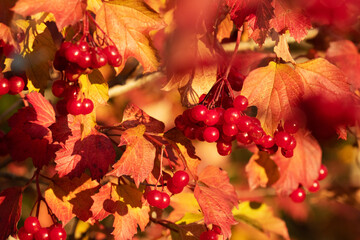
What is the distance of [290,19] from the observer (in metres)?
1.07

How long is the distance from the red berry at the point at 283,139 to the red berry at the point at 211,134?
16 cm

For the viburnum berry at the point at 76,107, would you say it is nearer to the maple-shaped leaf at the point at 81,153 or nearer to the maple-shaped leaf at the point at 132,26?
the maple-shaped leaf at the point at 81,153

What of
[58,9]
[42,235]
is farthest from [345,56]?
[42,235]

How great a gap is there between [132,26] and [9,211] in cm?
60

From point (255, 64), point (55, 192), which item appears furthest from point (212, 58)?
point (55, 192)

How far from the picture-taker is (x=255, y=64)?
1.42 m

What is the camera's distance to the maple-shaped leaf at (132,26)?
3.54 feet

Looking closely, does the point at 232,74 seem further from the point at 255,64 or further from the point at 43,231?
the point at 43,231

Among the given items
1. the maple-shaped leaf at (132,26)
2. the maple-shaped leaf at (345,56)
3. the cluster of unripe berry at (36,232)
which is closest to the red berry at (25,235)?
the cluster of unripe berry at (36,232)

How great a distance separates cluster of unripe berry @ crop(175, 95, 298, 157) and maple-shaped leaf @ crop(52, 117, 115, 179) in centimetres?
22

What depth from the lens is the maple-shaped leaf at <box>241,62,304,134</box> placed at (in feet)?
3.60

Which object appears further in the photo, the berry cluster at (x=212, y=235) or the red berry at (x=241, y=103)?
the berry cluster at (x=212, y=235)

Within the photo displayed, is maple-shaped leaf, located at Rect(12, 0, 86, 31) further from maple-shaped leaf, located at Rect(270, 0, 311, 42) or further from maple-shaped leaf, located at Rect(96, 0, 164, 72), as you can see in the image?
maple-shaped leaf, located at Rect(270, 0, 311, 42)

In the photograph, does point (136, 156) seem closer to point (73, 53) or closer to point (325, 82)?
point (73, 53)
